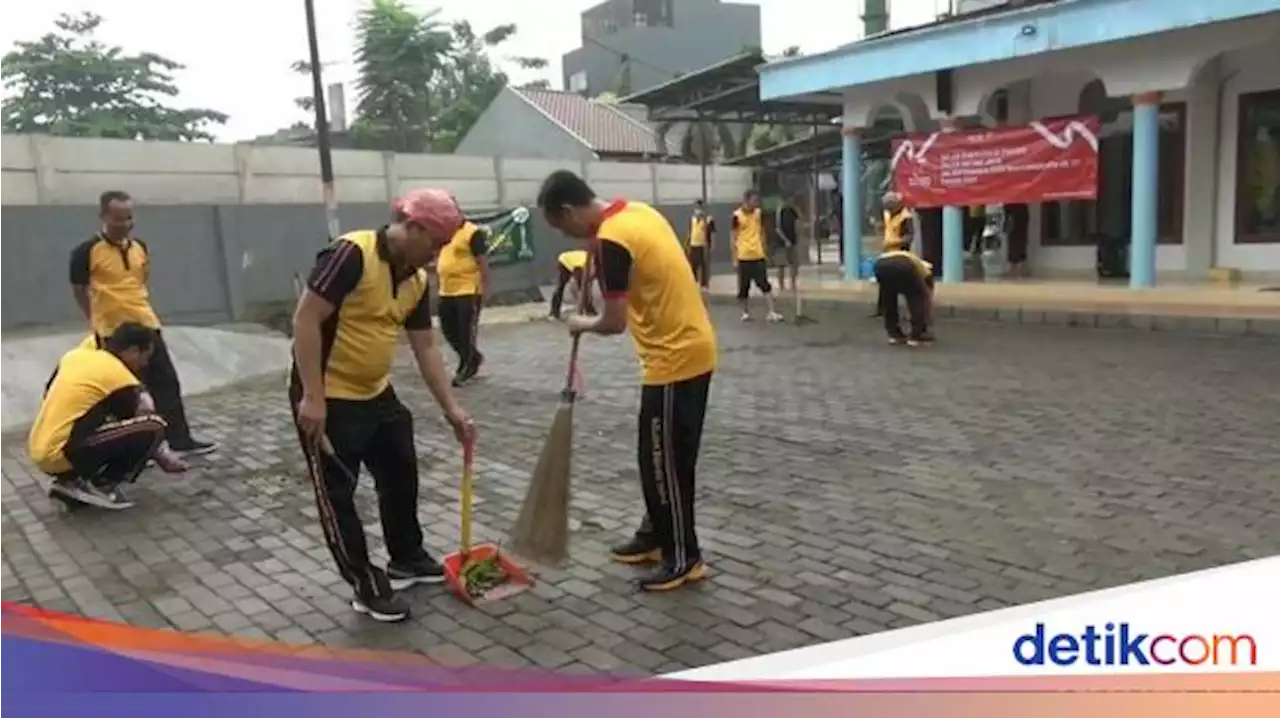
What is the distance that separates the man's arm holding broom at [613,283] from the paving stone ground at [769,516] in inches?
41.8

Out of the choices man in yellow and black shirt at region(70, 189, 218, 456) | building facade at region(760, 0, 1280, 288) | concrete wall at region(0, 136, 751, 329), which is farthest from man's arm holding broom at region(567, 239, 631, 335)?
concrete wall at region(0, 136, 751, 329)

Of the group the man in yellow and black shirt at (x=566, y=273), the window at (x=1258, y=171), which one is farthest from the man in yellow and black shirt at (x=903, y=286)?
the window at (x=1258, y=171)

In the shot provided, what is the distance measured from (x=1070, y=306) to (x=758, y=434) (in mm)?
6808

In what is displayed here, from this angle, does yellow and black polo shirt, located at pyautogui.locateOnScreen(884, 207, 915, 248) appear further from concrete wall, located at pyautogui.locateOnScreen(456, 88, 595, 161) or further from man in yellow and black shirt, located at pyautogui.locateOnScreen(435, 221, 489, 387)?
concrete wall, located at pyautogui.locateOnScreen(456, 88, 595, 161)

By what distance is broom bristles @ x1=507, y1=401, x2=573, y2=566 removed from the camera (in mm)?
4219

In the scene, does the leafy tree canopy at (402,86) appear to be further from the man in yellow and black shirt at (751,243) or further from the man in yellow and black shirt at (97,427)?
the man in yellow and black shirt at (97,427)

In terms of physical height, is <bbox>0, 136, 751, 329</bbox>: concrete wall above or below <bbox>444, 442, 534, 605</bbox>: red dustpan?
above

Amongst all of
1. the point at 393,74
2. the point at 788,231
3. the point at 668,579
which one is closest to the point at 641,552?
the point at 668,579

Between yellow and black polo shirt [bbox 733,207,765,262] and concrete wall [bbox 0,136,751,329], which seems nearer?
concrete wall [bbox 0,136,751,329]

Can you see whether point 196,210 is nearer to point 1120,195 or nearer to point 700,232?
point 700,232

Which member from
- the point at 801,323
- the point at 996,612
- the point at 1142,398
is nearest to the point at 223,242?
the point at 801,323

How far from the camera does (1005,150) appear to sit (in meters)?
14.4

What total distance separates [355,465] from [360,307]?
1.93 feet

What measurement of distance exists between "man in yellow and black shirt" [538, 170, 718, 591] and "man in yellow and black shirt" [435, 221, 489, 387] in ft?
17.1
